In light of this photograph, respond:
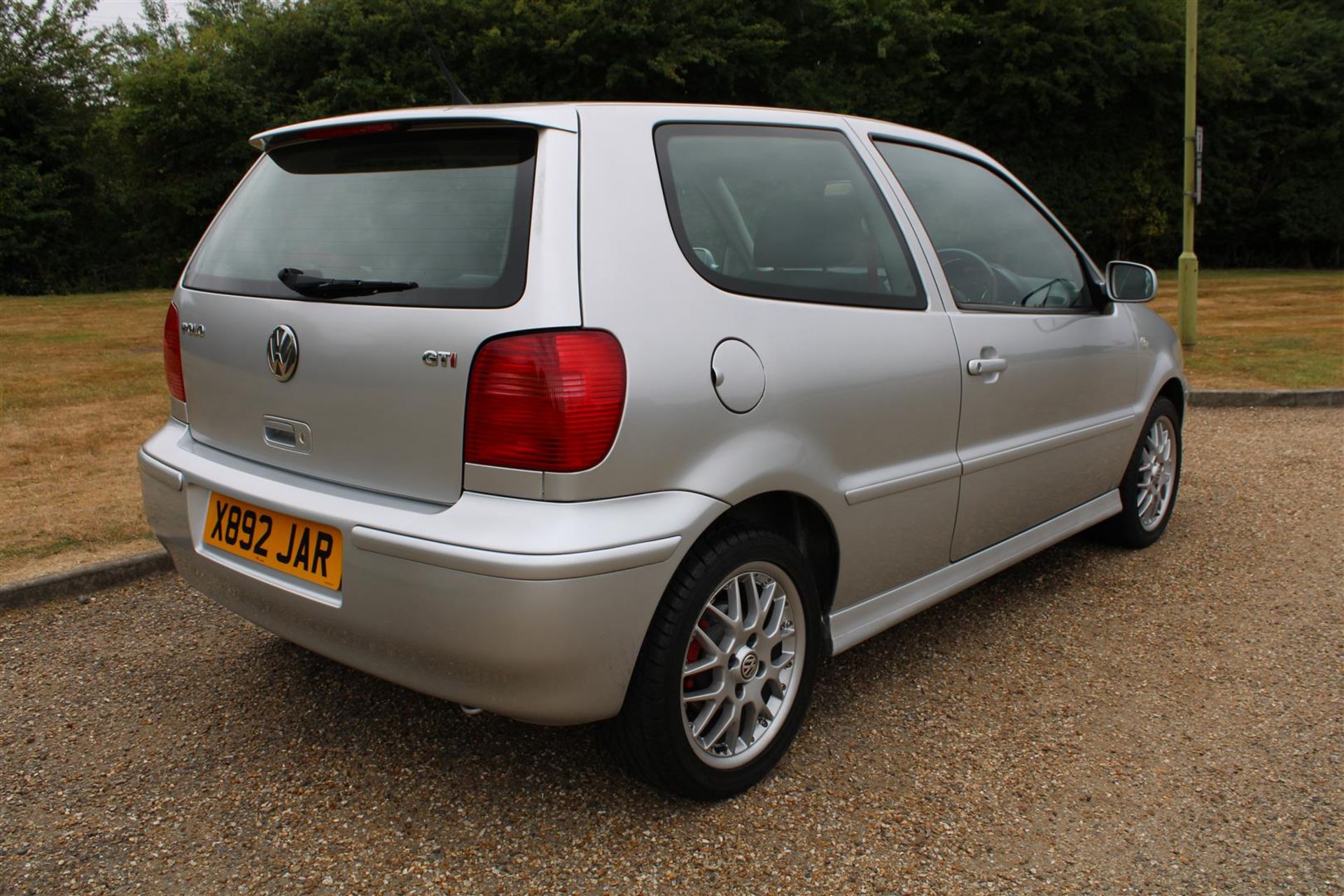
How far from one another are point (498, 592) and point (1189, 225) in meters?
10.7

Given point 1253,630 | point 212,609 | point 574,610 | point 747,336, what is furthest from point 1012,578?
point 212,609

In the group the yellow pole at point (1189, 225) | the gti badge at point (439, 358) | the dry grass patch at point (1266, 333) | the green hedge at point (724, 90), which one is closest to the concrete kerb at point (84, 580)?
the gti badge at point (439, 358)

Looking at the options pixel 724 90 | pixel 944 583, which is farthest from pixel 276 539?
pixel 724 90

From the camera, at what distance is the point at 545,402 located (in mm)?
2207

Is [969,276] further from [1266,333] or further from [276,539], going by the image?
[1266,333]

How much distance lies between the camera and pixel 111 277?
24.0m

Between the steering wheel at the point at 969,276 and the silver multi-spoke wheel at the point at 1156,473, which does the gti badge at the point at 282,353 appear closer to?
the steering wheel at the point at 969,276

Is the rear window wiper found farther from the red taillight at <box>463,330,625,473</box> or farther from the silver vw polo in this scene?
the red taillight at <box>463,330,625,473</box>

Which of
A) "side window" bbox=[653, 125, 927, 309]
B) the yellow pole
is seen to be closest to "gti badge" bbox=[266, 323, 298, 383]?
"side window" bbox=[653, 125, 927, 309]

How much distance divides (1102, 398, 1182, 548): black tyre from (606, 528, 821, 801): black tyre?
2212mm

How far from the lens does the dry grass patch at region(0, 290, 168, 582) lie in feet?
14.9

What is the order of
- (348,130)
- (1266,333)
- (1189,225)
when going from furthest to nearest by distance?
1. (1266,333)
2. (1189,225)
3. (348,130)

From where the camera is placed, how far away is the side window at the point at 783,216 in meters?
2.61

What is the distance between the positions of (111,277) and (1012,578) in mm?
24332
